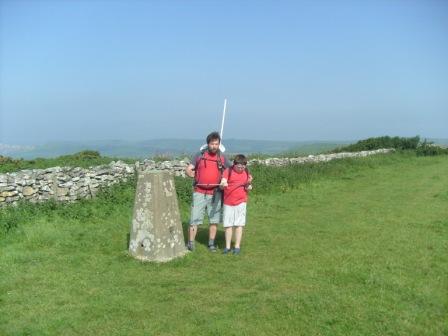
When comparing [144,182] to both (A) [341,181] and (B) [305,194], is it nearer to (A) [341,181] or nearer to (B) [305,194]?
(B) [305,194]

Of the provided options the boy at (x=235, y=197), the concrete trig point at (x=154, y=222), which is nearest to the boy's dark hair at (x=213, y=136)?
the boy at (x=235, y=197)

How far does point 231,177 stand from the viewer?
830 cm

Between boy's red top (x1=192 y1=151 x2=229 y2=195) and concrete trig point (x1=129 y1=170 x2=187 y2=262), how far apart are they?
68 centimetres

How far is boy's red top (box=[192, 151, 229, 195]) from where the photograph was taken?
326 inches

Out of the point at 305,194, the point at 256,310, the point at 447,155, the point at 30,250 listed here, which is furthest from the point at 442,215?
the point at 447,155

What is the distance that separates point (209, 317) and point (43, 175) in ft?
26.6

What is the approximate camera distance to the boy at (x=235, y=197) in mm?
8289

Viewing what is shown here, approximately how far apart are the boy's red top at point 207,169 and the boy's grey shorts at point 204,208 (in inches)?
8.6

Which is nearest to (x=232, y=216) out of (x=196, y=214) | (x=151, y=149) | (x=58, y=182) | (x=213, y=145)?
(x=196, y=214)

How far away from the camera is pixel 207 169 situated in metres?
8.28

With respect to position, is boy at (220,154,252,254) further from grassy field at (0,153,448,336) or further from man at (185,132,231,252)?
grassy field at (0,153,448,336)

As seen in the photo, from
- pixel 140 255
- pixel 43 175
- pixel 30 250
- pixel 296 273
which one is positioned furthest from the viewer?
pixel 43 175

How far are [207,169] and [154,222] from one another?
1.38m

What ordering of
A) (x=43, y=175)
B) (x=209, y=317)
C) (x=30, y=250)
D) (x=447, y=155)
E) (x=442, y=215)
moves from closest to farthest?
1. (x=209, y=317)
2. (x=30, y=250)
3. (x=442, y=215)
4. (x=43, y=175)
5. (x=447, y=155)
